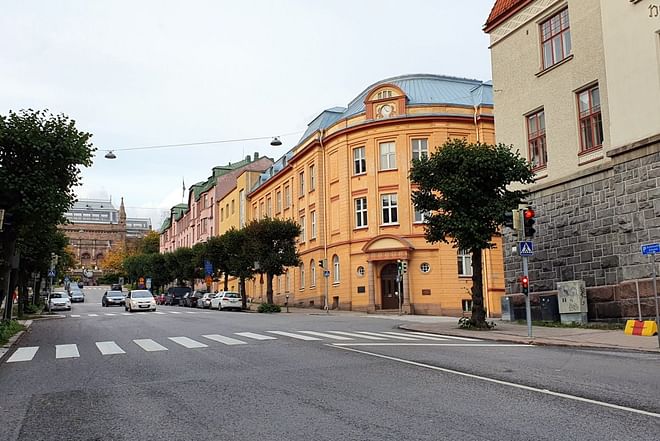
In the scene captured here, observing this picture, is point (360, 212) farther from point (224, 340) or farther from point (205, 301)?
point (224, 340)

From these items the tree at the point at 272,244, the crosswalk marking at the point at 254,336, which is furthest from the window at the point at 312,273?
the crosswalk marking at the point at 254,336

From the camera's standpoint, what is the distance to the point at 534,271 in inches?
930

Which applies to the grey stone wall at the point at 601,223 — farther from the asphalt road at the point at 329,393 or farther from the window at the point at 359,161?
the window at the point at 359,161

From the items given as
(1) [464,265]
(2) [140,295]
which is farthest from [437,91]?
(2) [140,295]

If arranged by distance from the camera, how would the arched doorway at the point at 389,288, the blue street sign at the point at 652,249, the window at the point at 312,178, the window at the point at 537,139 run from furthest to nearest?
the window at the point at 312,178 < the arched doorway at the point at 389,288 < the window at the point at 537,139 < the blue street sign at the point at 652,249

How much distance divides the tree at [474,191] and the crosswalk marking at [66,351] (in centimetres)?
1196

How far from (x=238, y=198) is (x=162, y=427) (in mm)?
59538

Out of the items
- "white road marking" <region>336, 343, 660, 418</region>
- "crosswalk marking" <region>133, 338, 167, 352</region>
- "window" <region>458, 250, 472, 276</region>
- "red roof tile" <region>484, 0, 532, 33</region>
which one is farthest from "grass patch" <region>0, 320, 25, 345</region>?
"window" <region>458, 250, 472, 276</region>

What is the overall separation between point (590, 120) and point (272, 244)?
921 inches

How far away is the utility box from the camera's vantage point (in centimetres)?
2041

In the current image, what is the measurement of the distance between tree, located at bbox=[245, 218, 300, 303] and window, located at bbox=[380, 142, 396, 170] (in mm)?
7007

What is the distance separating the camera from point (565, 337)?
16812 millimetres

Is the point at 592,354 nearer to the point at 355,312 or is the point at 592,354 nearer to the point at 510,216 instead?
the point at 510,216

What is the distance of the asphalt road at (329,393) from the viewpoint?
20.9ft
